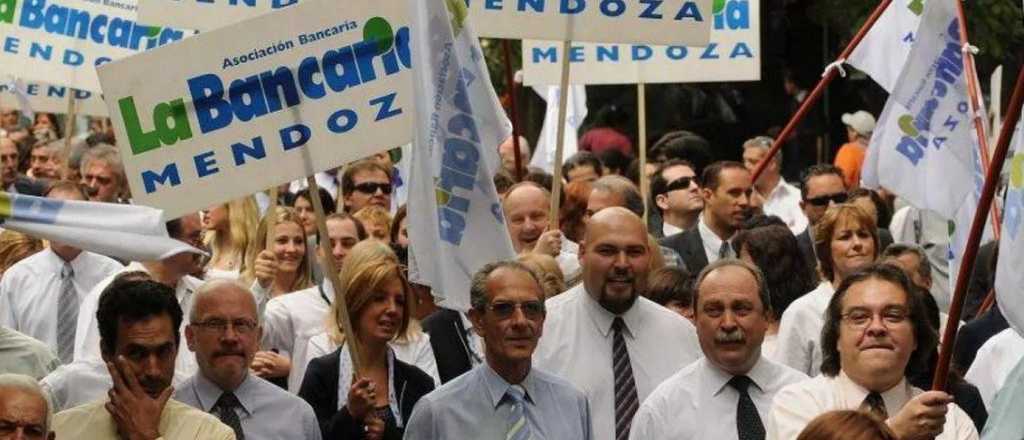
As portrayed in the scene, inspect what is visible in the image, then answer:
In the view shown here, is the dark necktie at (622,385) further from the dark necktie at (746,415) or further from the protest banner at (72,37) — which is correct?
the protest banner at (72,37)

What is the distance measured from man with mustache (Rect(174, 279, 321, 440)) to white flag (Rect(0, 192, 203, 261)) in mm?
320

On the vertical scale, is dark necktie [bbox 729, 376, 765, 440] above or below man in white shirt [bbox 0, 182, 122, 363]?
below

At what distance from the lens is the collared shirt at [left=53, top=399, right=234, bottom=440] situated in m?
9.02

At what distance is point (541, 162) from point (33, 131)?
4.60 metres

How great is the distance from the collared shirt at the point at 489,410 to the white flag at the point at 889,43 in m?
5.92

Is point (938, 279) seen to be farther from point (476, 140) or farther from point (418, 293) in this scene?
point (476, 140)

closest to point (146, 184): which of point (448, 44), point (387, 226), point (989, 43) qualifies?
point (448, 44)

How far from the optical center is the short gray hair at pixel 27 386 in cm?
857

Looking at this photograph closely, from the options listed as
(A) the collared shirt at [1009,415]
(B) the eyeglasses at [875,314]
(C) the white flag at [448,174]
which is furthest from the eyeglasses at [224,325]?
(A) the collared shirt at [1009,415]

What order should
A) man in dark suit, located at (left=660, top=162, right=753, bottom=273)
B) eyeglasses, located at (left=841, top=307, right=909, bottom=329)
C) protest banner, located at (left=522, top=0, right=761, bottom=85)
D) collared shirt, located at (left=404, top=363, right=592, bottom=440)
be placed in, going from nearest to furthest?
eyeglasses, located at (left=841, top=307, right=909, bottom=329)
collared shirt, located at (left=404, top=363, right=592, bottom=440)
man in dark suit, located at (left=660, top=162, right=753, bottom=273)
protest banner, located at (left=522, top=0, right=761, bottom=85)

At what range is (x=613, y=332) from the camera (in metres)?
10.6

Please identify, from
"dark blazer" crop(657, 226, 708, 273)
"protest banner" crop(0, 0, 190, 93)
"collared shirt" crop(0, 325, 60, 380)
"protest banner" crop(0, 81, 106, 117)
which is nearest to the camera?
"collared shirt" crop(0, 325, 60, 380)

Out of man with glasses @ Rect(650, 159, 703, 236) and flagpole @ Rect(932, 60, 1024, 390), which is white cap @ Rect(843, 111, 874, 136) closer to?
man with glasses @ Rect(650, 159, 703, 236)

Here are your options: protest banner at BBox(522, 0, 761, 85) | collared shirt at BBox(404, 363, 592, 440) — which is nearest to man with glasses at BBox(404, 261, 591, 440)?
collared shirt at BBox(404, 363, 592, 440)
